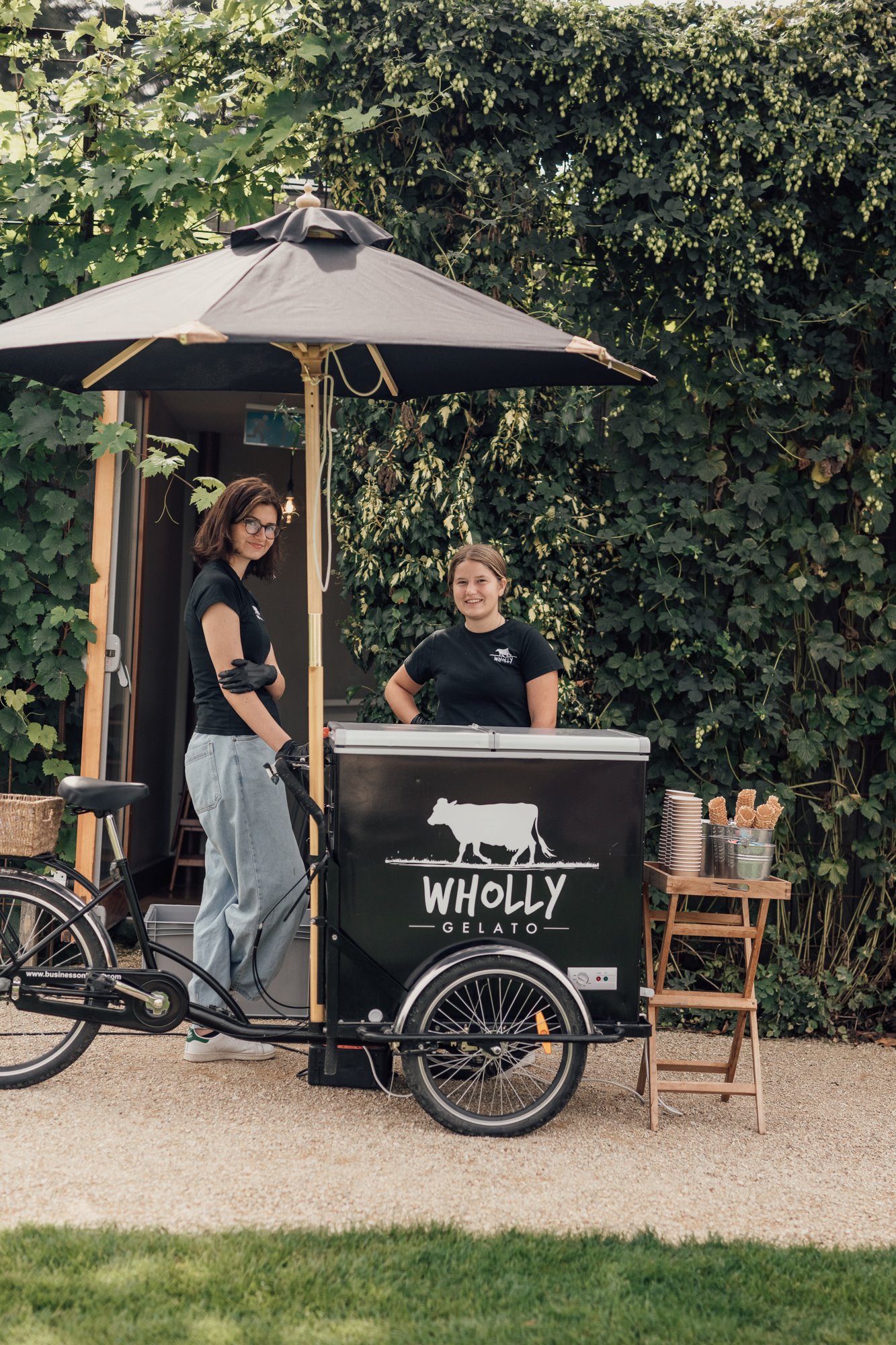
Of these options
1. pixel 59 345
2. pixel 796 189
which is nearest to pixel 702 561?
pixel 796 189

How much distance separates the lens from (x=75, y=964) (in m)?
3.56

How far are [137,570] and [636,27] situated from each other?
328 cm

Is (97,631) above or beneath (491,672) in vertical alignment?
above

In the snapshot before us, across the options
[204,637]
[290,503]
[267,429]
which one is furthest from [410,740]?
[267,429]

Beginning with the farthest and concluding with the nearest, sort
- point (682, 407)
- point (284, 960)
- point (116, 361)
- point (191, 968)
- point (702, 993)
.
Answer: point (682, 407) < point (284, 960) < point (702, 993) < point (191, 968) < point (116, 361)

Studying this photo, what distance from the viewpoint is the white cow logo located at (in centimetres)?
335

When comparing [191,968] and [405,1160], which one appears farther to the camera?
[191,968]

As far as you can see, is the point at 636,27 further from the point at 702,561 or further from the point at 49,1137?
the point at 49,1137

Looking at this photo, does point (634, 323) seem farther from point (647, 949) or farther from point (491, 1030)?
point (491, 1030)

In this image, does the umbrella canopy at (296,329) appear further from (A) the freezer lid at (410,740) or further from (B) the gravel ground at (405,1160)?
(B) the gravel ground at (405,1160)

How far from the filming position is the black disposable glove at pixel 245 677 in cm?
346

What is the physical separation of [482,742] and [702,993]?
3.71 feet

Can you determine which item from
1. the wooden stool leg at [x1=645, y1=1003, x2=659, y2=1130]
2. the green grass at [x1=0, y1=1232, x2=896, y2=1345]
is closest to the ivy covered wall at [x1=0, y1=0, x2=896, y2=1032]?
the wooden stool leg at [x1=645, y1=1003, x2=659, y2=1130]

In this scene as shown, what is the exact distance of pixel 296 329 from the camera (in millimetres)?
2840
